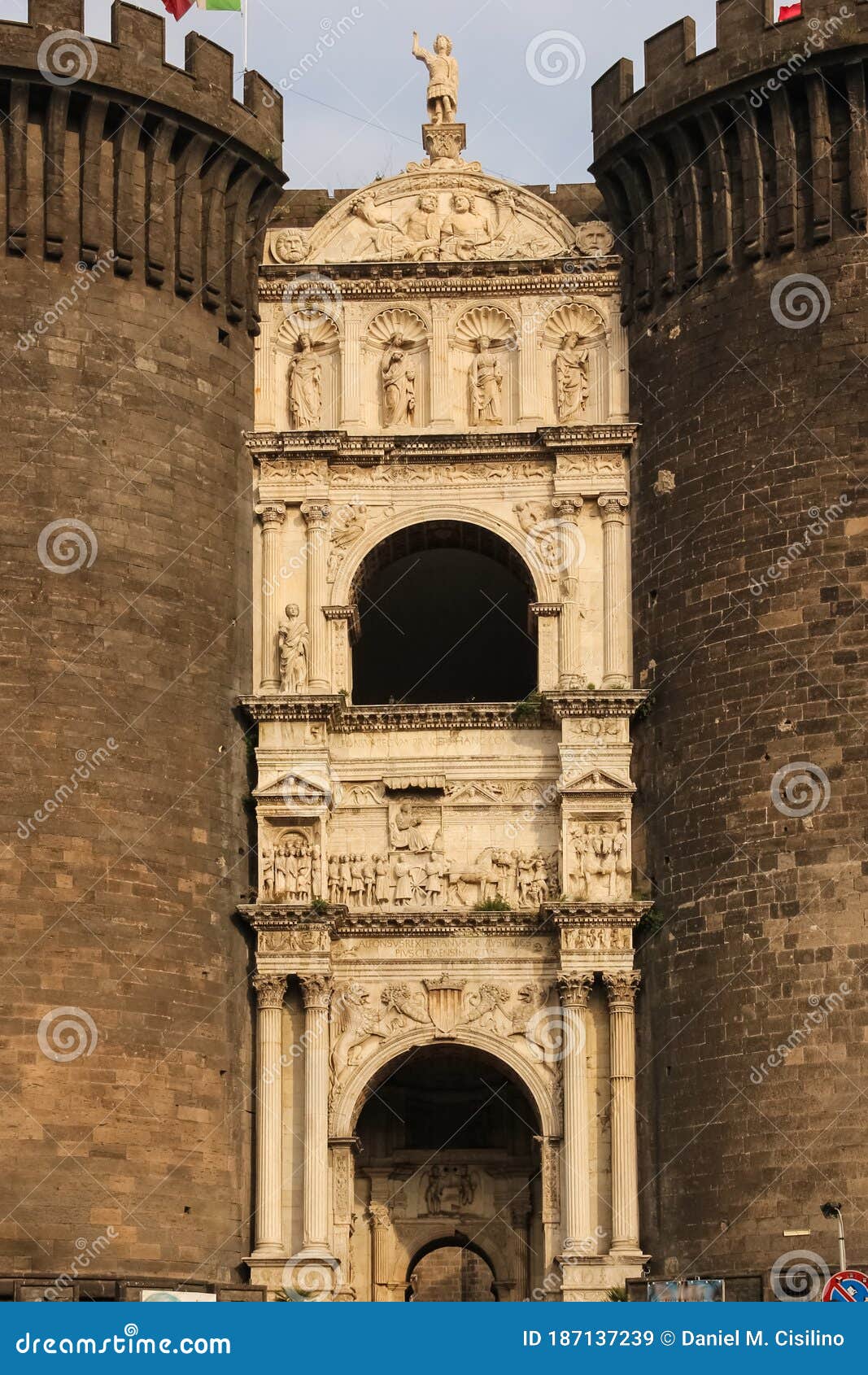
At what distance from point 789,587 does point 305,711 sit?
6.30 m

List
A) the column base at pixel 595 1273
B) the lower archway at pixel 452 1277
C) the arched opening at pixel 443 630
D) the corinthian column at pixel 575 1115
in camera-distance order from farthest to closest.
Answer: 1. the lower archway at pixel 452 1277
2. the arched opening at pixel 443 630
3. the corinthian column at pixel 575 1115
4. the column base at pixel 595 1273

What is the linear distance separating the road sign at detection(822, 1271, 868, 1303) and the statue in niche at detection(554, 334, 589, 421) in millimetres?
12576

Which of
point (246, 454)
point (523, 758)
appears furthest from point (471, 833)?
point (246, 454)

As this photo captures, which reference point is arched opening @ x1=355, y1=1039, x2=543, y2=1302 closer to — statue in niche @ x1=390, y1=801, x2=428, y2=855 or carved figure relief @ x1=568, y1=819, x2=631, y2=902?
statue in niche @ x1=390, y1=801, x2=428, y2=855

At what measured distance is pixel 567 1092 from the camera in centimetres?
3319

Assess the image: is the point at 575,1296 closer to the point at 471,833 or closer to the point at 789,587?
the point at 471,833

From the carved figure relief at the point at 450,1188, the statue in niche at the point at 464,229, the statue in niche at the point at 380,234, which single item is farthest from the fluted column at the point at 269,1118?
the statue in niche at the point at 464,229

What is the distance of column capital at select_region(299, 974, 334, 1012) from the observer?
3356 cm

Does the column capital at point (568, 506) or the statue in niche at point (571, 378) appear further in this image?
the statue in niche at point (571, 378)

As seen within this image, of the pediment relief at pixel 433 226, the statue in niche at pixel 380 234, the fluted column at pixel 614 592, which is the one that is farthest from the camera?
the statue in niche at pixel 380 234

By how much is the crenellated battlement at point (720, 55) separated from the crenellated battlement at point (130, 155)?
15.7 ft

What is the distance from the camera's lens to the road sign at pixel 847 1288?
27.8 metres

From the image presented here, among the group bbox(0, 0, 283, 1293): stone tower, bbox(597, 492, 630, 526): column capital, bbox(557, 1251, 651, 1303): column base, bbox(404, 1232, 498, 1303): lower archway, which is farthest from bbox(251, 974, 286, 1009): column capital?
bbox(404, 1232, 498, 1303): lower archway

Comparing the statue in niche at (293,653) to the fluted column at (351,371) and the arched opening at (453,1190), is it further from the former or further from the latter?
the arched opening at (453,1190)
